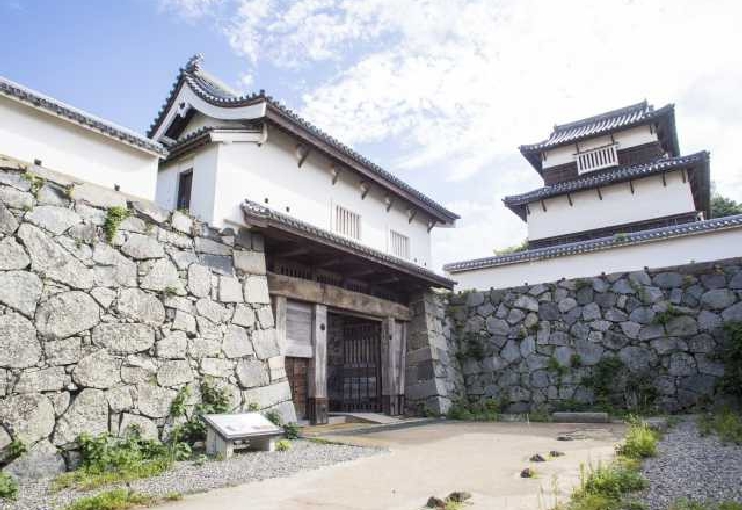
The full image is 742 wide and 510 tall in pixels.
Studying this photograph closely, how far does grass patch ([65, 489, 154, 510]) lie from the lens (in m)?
4.11

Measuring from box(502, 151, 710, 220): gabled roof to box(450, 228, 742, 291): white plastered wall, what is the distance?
216 inches

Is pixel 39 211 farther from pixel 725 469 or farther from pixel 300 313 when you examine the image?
pixel 725 469

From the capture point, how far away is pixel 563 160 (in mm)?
22250

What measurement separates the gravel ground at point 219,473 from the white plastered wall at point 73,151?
476 cm

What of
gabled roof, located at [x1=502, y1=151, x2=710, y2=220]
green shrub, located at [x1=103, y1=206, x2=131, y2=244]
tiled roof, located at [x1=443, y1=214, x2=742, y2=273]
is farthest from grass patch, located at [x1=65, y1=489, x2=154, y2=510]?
gabled roof, located at [x1=502, y1=151, x2=710, y2=220]

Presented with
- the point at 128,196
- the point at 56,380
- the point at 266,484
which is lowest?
the point at 266,484

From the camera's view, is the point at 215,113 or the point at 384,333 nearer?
the point at 215,113

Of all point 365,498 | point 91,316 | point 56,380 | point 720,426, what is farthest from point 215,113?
point 720,426

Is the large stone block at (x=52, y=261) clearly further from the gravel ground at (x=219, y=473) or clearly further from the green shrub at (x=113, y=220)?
the gravel ground at (x=219, y=473)

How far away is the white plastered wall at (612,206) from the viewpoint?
59.3 ft

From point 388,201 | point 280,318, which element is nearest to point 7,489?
point 280,318

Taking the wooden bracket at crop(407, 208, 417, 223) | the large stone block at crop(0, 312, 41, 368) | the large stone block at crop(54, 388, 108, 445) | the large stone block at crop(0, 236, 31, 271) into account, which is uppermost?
the wooden bracket at crop(407, 208, 417, 223)

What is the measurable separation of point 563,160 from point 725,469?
19380mm

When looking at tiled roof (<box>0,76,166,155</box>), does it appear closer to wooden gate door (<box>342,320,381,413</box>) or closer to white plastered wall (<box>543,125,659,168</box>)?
wooden gate door (<box>342,320,381,413</box>)
